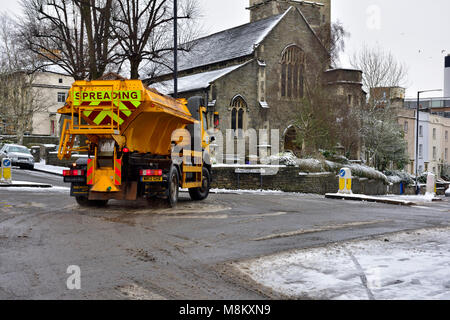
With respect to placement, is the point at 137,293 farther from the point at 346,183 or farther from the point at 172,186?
the point at 346,183

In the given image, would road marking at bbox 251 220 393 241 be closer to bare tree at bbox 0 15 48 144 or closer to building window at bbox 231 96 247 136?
building window at bbox 231 96 247 136

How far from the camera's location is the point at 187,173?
14.8 metres

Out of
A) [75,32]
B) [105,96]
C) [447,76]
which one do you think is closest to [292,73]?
[75,32]

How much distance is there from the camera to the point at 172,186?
1331 centimetres

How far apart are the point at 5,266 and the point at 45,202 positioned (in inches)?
316

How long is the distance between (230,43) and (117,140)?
3623 centimetres

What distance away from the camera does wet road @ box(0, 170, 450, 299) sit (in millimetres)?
5250

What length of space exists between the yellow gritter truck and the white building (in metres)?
61.9

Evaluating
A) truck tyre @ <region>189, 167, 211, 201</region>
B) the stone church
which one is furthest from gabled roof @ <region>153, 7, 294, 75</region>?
truck tyre @ <region>189, 167, 211, 201</region>

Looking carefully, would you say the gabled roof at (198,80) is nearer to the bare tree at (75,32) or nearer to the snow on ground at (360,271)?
the bare tree at (75,32)
